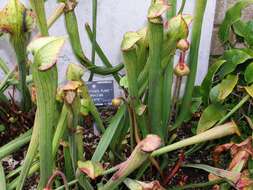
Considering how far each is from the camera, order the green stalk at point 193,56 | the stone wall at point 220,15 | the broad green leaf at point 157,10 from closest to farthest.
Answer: the broad green leaf at point 157,10
the green stalk at point 193,56
the stone wall at point 220,15

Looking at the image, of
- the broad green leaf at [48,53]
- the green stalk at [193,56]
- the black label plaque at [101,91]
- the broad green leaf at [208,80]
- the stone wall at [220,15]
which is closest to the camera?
the broad green leaf at [48,53]

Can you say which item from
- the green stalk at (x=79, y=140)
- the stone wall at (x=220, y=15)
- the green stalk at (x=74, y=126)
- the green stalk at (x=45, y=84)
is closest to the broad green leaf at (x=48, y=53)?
the green stalk at (x=45, y=84)

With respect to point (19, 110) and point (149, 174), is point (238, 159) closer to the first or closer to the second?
point (149, 174)

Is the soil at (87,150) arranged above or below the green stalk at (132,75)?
below

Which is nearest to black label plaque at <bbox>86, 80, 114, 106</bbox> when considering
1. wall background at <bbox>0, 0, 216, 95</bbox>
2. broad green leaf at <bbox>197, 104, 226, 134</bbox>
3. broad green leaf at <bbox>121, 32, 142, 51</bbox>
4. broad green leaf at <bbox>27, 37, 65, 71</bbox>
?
wall background at <bbox>0, 0, 216, 95</bbox>

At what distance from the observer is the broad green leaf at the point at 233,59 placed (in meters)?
0.99

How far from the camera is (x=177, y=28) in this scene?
770 millimetres

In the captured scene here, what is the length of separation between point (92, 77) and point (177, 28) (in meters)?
0.46

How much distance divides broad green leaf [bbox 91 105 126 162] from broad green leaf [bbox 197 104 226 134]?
212 mm

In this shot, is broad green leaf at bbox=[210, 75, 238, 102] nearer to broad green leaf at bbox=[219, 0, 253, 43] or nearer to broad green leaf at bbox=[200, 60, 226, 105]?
broad green leaf at bbox=[200, 60, 226, 105]

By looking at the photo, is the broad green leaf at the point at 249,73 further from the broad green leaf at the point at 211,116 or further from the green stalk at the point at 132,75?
the green stalk at the point at 132,75

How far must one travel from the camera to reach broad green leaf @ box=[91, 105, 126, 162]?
2.74 feet

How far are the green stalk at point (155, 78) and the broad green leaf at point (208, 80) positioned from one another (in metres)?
0.16

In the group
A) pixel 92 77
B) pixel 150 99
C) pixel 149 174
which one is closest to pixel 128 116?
pixel 150 99
